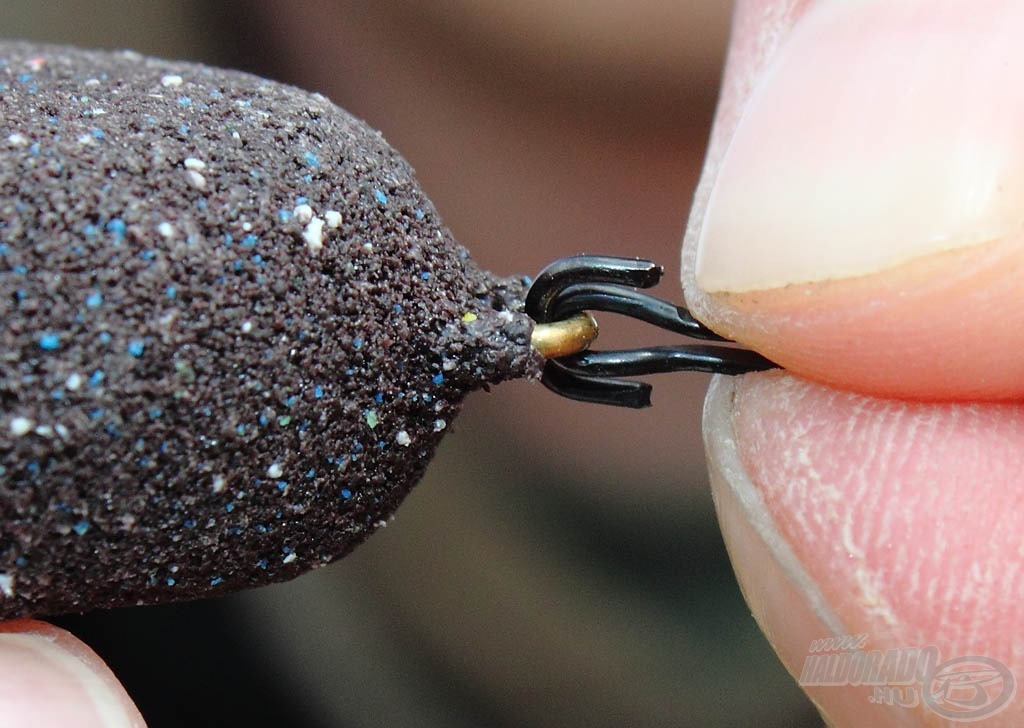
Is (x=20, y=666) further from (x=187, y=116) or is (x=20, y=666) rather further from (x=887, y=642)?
(x=887, y=642)

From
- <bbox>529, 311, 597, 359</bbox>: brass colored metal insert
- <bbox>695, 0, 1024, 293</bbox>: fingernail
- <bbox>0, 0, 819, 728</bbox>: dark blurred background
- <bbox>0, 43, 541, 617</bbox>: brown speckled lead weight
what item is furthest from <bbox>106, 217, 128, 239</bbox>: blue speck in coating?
<bbox>0, 0, 819, 728</bbox>: dark blurred background

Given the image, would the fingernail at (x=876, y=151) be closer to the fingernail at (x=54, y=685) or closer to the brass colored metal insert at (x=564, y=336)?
the brass colored metal insert at (x=564, y=336)

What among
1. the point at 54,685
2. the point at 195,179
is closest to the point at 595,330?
the point at 195,179

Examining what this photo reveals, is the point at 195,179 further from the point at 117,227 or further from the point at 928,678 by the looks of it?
the point at 928,678

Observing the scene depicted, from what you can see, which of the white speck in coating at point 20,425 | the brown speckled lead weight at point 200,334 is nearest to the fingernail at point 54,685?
the brown speckled lead weight at point 200,334

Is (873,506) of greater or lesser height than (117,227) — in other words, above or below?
below
